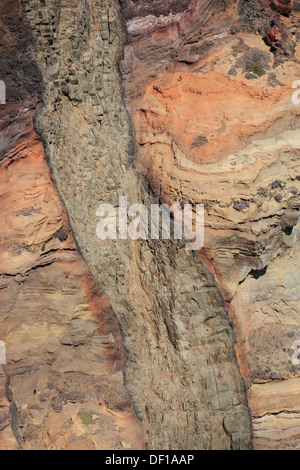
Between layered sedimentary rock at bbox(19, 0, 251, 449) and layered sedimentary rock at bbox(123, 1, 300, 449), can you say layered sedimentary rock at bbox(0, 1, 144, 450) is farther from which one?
layered sedimentary rock at bbox(123, 1, 300, 449)

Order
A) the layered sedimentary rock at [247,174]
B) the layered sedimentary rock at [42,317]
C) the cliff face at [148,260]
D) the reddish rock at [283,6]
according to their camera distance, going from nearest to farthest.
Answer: the layered sedimentary rock at [42,317] → the cliff face at [148,260] → the layered sedimentary rock at [247,174] → the reddish rock at [283,6]

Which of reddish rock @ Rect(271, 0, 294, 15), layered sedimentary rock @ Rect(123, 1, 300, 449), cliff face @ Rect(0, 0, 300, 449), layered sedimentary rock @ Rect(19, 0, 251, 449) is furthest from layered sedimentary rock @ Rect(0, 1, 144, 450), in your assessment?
reddish rock @ Rect(271, 0, 294, 15)

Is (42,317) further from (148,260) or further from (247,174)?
(247,174)

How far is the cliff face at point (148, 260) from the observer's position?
812cm

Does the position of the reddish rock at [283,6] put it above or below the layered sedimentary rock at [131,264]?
above

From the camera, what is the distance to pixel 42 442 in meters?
8.08

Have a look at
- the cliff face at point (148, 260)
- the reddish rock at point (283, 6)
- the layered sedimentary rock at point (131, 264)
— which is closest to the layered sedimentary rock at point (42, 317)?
the cliff face at point (148, 260)

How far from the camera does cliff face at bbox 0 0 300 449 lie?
8125mm

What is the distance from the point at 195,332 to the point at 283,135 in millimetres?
3344

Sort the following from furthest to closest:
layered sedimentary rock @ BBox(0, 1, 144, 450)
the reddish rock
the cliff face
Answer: the reddish rock, the cliff face, layered sedimentary rock @ BBox(0, 1, 144, 450)

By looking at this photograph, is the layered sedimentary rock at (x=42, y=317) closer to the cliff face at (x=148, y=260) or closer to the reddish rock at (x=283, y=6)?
the cliff face at (x=148, y=260)

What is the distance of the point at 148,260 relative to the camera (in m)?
9.11

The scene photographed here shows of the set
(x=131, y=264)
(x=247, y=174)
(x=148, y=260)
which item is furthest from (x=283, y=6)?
(x=131, y=264)

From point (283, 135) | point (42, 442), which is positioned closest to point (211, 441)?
point (42, 442)
